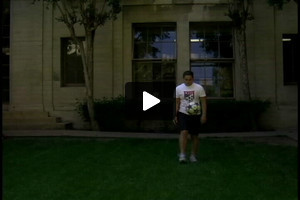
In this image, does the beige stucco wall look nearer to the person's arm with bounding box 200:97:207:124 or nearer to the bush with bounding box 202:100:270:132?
the bush with bounding box 202:100:270:132

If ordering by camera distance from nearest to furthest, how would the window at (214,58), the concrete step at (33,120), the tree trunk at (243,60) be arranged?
the tree trunk at (243,60) → the concrete step at (33,120) → the window at (214,58)

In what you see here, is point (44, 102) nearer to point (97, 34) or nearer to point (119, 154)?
point (97, 34)

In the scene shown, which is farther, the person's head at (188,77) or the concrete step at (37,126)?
the concrete step at (37,126)

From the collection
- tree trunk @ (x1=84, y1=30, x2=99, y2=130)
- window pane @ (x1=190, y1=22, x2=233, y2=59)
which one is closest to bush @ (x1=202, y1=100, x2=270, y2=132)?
window pane @ (x1=190, y1=22, x2=233, y2=59)

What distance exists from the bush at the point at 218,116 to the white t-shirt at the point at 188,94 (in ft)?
20.3

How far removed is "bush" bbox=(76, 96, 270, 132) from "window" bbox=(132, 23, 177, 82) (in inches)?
72.5

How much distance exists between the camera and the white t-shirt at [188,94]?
8469 millimetres

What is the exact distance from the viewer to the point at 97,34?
16.2 m

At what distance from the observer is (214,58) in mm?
16031

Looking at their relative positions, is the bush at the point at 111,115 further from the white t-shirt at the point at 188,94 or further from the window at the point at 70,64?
the white t-shirt at the point at 188,94

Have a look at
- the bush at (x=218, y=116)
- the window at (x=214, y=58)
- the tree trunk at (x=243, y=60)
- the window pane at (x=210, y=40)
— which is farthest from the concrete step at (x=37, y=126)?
the tree trunk at (x=243, y=60)

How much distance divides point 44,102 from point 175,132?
5.28m
